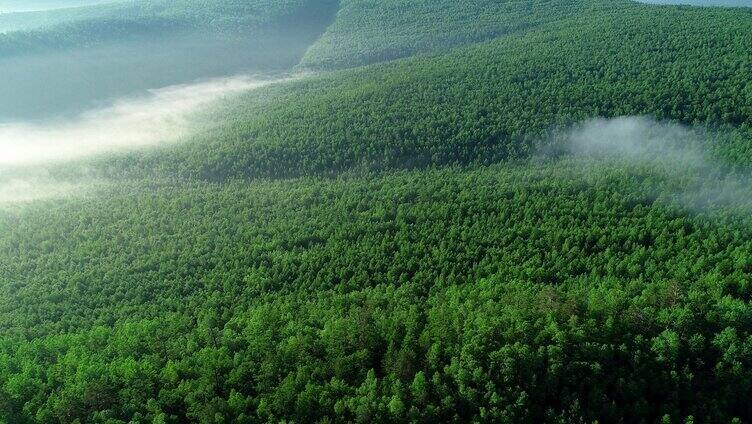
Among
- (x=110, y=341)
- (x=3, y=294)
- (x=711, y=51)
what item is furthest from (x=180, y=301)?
(x=711, y=51)

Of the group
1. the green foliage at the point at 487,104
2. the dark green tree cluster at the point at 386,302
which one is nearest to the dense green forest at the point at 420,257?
the dark green tree cluster at the point at 386,302

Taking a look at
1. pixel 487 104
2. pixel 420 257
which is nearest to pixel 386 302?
pixel 420 257

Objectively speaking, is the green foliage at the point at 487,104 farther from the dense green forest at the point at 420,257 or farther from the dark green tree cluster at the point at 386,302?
the dark green tree cluster at the point at 386,302

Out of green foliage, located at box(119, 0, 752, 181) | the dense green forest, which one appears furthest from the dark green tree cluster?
green foliage, located at box(119, 0, 752, 181)

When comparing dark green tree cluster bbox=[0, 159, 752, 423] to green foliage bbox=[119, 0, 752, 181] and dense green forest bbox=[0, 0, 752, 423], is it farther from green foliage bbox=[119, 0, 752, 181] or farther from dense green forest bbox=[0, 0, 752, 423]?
green foliage bbox=[119, 0, 752, 181]

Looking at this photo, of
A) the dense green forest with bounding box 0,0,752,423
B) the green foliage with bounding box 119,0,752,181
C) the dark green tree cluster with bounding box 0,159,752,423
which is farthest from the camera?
the green foliage with bounding box 119,0,752,181

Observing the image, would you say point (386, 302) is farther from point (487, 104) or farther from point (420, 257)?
point (487, 104)

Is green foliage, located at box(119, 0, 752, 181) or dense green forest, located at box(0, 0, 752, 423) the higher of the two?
green foliage, located at box(119, 0, 752, 181)

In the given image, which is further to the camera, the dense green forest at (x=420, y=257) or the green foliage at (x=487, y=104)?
the green foliage at (x=487, y=104)

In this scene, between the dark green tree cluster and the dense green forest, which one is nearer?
the dark green tree cluster
